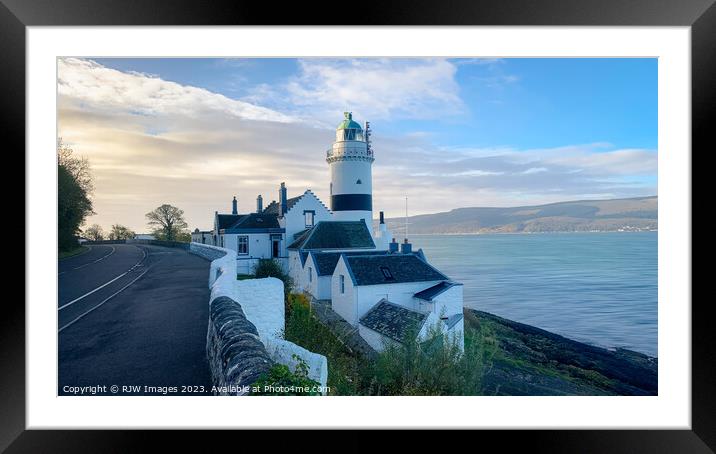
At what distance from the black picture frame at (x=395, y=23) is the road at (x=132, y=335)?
1.39ft

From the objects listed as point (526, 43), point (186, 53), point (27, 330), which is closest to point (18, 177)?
point (27, 330)

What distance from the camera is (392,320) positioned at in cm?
945

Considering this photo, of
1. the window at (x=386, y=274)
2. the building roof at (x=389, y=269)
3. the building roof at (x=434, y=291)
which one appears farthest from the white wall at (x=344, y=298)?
the building roof at (x=434, y=291)

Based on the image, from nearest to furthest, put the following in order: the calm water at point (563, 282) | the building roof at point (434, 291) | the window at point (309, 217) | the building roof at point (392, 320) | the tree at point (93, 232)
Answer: the tree at point (93, 232), the building roof at point (392, 320), the building roof at point (434, 291), the calm water at point (563, 282), the window at point (309, 217)

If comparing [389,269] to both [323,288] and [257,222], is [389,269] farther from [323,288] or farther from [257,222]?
[257,222]

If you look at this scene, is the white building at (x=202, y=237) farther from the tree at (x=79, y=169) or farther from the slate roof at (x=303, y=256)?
the tree at (x=79, y=169)

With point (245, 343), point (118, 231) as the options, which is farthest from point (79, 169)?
point (245, 343)

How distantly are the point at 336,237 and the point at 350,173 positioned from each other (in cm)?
273

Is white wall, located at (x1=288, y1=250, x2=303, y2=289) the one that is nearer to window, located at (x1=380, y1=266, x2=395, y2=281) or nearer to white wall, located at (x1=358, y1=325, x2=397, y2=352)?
window, located at (x1=380, y1=266, x2=395, y2=281)

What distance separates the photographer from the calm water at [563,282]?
11.9m

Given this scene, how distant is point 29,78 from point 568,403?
235 inches

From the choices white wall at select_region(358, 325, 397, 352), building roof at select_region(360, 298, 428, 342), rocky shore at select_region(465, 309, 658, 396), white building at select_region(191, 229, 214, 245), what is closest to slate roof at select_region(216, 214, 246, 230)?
white building at select_region(191, 229, 214, 245)

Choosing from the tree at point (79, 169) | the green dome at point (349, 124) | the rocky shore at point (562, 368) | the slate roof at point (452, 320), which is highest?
the green dome at point (349, 124)

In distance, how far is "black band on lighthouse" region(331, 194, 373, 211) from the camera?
15.3 meters
